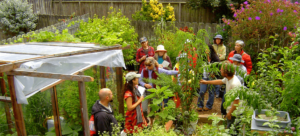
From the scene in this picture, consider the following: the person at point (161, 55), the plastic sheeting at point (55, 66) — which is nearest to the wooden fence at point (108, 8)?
the person at point (161, 55)

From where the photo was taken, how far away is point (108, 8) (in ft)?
41.3

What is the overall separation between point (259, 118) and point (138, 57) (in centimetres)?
417

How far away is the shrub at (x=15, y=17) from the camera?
1131 centimetres

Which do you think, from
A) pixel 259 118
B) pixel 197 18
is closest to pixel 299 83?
pixel 259 118

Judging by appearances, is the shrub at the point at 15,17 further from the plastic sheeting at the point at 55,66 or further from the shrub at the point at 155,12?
the plastic sheeting at the point at 55,66

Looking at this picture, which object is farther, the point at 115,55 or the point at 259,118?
the point at 115,55

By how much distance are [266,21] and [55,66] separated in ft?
18.3

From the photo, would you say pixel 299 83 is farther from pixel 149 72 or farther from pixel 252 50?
pixel 252 50

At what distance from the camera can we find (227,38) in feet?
26.4

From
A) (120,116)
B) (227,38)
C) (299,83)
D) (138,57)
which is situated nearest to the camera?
(299,83)

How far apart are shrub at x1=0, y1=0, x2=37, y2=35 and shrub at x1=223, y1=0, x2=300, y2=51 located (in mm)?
9586

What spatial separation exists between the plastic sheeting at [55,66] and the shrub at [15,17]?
9.36 m

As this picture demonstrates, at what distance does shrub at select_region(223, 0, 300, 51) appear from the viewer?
638cm

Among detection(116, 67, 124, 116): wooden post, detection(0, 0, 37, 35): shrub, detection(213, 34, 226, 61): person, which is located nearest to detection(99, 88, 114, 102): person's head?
detection(116, 67, 124, 116): wooden post
